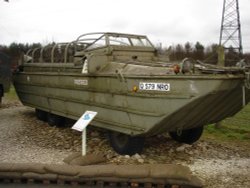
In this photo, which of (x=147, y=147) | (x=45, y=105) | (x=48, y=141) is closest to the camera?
(x=147, y=147)

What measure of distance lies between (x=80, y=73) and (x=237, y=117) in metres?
5.55

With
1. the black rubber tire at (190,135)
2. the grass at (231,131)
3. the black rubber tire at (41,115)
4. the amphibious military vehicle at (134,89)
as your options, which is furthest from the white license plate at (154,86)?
the black rubber tire at (41,115)

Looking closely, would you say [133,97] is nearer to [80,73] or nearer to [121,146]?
[121,146]

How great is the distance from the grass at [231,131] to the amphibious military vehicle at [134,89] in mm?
1312

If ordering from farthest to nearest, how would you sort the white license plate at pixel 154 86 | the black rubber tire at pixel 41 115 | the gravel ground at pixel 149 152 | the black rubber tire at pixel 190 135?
1. the black rubber tire at pixel 41 115
2. the black rubber tire at pixel 190 135
3. the gravel ground at pixel 149 152
4. the white license plate at pixel 154 86

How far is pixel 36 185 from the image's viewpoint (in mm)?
5062

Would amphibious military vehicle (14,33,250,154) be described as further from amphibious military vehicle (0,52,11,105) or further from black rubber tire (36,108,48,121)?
amphibious military vehicle (0,52,11,105)

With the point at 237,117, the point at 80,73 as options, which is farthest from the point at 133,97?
the point at 237,117

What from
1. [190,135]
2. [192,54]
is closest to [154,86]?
[190,135]

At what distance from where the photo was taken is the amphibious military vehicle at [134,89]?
5.34 meters

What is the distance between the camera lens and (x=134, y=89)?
5.99 meters

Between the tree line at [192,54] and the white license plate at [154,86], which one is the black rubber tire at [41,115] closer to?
the tree line at [192,54]

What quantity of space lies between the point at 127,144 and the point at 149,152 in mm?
634

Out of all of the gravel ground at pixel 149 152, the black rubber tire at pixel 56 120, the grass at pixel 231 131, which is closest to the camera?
the gravel ground at pixel 149 152
